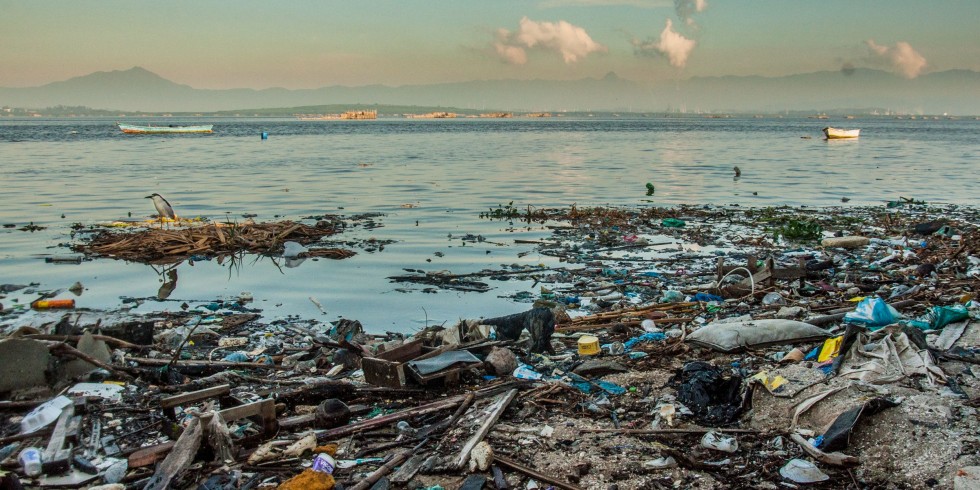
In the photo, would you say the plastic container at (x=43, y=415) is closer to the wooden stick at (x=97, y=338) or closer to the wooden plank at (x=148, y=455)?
the wooden plank at (x=148, y=455)

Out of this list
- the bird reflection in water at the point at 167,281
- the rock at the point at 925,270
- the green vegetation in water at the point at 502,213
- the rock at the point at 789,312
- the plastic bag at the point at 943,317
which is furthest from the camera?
the green vegetation in water at the point at 502,213

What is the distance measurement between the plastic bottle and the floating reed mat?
696 centimetres

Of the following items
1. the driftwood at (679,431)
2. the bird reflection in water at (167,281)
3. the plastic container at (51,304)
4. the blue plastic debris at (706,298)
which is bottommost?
the bird reflection in water at (167,281)

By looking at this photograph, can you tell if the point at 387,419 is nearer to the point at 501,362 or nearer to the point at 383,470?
the point at 383,470

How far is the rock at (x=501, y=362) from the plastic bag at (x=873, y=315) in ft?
10.2

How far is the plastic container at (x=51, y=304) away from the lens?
8.09 metres

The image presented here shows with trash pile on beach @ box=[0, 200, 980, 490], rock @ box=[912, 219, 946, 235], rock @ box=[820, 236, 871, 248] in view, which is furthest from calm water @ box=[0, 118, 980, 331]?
rock @ box=[912, 219, 946, 235]

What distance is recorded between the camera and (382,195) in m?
19.3

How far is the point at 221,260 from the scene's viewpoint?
10.7m

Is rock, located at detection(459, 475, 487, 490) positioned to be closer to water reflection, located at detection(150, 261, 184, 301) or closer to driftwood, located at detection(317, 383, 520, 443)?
driftwood, located at detection(317, 383, 520, 443)

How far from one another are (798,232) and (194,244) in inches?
400

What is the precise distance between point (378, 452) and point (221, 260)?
289 inches

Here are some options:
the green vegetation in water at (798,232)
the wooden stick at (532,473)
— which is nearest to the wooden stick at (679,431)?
the wooden stick at (532,473)

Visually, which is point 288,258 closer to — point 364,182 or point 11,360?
point 11,360
